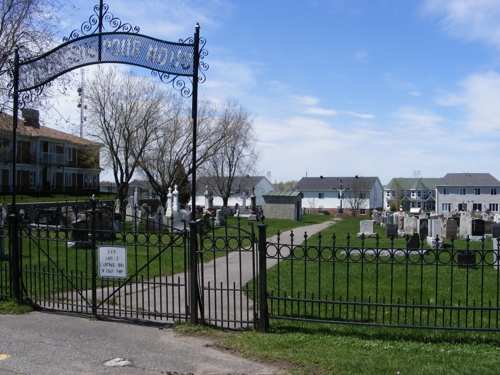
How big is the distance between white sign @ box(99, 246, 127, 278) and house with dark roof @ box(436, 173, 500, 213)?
76.3 meters

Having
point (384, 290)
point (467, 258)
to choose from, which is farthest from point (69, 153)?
point (467, 258)

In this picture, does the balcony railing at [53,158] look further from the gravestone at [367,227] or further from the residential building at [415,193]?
the residential building at [415,193]

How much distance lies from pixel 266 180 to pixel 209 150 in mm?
51092

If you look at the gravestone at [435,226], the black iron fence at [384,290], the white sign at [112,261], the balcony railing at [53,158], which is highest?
the balcony railing at [53,158]

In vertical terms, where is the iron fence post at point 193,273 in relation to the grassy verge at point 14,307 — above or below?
above

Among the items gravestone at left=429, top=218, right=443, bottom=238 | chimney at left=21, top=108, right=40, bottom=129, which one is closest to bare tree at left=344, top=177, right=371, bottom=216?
gravestone at left=429, top=218, right=443, bottom=238

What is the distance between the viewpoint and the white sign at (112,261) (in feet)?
24.4

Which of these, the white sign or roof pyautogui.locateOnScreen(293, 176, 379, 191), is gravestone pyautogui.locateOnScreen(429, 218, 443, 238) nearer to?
the white sign

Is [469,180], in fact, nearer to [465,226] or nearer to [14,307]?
[465,226]

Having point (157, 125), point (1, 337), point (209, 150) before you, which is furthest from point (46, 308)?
point (209, 150)

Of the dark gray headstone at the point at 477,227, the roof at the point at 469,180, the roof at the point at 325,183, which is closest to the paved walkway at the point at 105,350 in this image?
the dark gray headstone at the point at 477,227

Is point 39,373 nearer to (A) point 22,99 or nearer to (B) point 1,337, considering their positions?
(B) point 1,337

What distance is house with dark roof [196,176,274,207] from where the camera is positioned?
53.2m

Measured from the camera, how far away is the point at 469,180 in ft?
257
